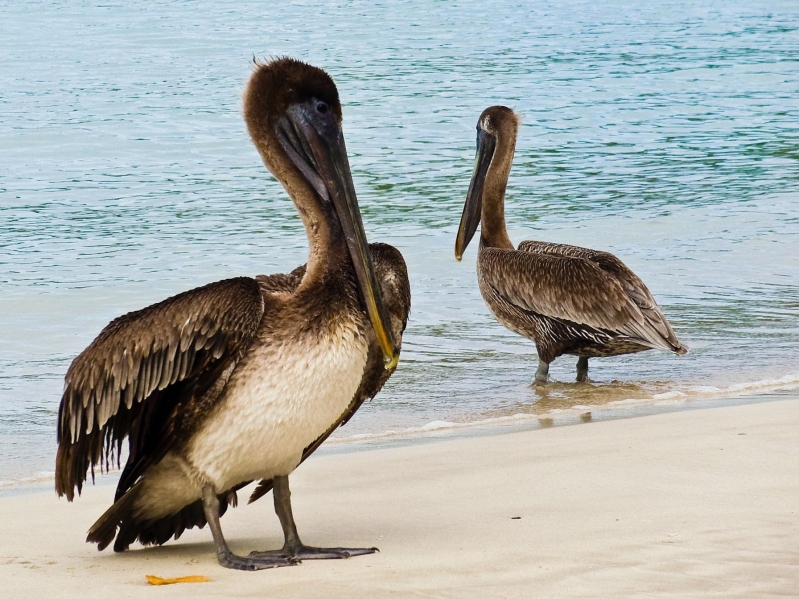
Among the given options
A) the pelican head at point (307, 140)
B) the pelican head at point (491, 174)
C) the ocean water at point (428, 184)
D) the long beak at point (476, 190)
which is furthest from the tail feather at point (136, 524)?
the long beak at point (476, 190)

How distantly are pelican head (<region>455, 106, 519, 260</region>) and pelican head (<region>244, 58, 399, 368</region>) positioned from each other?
475 cm

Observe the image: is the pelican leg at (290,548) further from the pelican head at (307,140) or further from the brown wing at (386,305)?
the pelican head at (307,140)

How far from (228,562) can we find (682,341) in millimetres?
4930

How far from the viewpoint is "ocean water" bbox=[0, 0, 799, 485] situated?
7.15 m

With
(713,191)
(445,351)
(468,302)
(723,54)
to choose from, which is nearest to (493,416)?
(445,351)

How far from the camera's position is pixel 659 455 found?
447cm

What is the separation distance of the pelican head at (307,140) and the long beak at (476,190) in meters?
4.98

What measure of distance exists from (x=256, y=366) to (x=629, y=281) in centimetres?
470

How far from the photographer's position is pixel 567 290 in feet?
24.9

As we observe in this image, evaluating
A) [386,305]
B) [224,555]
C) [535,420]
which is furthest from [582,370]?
[224,555]

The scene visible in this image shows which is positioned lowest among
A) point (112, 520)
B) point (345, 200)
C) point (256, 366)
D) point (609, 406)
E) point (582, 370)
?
point (582, 370)

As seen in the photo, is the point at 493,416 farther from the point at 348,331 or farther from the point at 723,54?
the point at 723,54

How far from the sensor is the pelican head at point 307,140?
11.6 feet

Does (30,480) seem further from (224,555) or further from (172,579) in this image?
(172,579)
